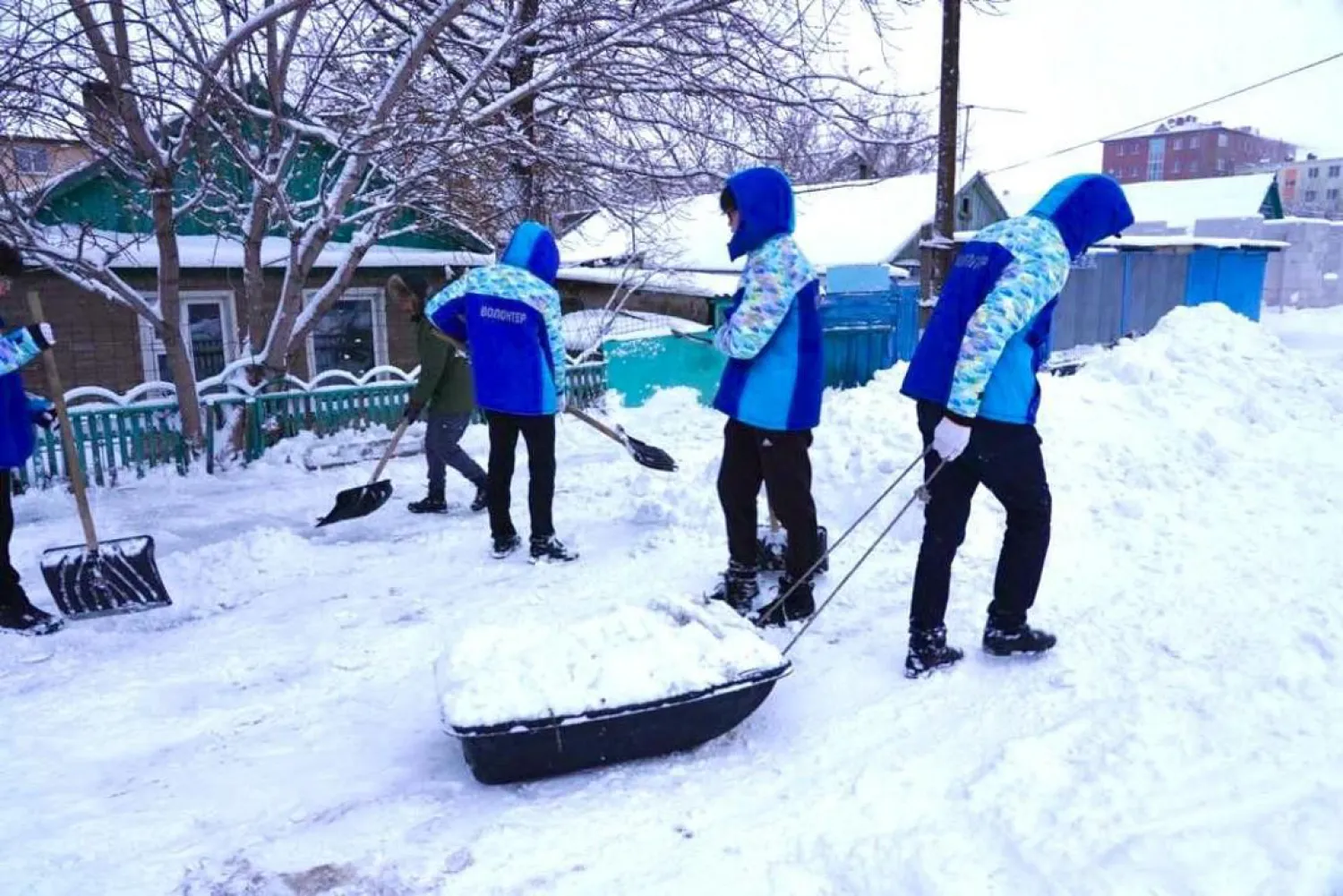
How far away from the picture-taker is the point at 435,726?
9.76 feet

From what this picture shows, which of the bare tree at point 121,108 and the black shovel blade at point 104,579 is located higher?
the bare tree at point 121,108

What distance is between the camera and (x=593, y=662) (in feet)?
8.68

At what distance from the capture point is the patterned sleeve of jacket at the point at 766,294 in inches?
130

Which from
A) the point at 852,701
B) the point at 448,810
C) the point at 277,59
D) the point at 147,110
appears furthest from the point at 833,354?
the point at 448,810

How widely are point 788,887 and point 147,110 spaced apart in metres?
6.54

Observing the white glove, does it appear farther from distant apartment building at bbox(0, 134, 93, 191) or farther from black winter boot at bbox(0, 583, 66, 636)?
distant apartment building at bbox(0, 134, 93, 191)

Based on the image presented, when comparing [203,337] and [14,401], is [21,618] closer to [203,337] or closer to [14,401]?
[14,401]

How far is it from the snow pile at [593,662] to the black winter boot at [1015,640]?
908mm

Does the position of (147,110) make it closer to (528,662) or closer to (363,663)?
(363,663)

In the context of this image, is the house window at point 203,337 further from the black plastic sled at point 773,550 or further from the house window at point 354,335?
the black plastic sled at point 773,550

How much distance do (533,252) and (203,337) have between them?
831 cm

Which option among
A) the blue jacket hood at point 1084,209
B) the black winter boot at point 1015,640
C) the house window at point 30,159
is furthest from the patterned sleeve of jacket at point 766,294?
the house window at point 30,159

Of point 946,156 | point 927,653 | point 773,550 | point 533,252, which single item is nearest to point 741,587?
point 773,550

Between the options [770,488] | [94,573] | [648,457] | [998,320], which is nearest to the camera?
[998,320]
